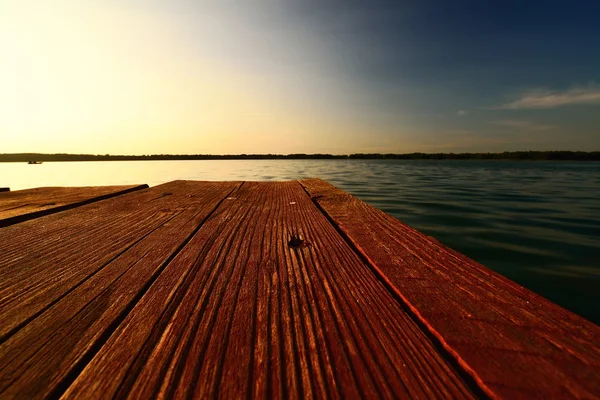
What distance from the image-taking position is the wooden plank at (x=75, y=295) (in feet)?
1.78

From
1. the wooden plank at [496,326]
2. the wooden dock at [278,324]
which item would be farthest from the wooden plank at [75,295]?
the wooden plank at [496,326]

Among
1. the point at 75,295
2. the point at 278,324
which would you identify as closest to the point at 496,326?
the point at 278,324

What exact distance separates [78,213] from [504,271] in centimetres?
436

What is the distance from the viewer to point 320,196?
2277 millimetres

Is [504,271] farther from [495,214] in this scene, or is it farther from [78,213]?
[78,213]

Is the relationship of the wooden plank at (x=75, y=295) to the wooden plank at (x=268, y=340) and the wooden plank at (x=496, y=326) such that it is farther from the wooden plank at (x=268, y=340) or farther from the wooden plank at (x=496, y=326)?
the wooden plank at (x=496, y=326)

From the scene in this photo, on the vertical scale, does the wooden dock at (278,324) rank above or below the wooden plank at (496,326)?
below

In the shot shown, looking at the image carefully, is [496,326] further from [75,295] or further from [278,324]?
[75,295]

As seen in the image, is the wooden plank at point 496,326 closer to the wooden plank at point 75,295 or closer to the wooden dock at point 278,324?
the wooden dock at point 278,324

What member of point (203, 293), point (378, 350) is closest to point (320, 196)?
point (203, 293)

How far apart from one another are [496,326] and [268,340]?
1.66 feet

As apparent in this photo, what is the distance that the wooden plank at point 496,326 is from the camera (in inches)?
18.9

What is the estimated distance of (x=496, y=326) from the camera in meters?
0.62

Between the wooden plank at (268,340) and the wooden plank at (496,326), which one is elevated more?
the wooden plank at (496,326)
